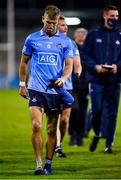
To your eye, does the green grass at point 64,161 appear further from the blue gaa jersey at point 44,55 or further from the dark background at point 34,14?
the dark background at point 34,14

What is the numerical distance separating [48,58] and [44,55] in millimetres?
63

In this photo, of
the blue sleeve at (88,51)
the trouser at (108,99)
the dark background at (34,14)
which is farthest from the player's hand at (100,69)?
the dark background at (34,14)

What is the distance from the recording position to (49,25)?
10.8m

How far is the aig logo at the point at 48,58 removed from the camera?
36.1 feet

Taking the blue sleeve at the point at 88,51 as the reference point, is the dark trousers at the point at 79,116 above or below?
below

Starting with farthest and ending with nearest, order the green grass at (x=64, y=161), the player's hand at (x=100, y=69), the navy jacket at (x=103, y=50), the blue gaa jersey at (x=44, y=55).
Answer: the navy jacket at (x=103, y=50) → the player's hand at (x=100, y=69) → the blue gaa jersey at (x=44, y=55) → the green grass at (x=64, y=161)

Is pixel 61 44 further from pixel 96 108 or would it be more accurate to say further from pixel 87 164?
pixel 96 108

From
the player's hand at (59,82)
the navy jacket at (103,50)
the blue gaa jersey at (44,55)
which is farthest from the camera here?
the navy jacket at (103,50)

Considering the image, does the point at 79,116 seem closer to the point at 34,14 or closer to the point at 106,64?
the point at 106,64

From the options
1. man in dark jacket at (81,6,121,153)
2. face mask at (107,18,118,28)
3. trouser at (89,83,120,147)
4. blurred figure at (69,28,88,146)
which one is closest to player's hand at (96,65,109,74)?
man in dark jacket at (81,6,121,153)

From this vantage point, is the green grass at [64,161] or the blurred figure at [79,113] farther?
the blurred figure at [79,113]

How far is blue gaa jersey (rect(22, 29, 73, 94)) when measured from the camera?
11.0 meters

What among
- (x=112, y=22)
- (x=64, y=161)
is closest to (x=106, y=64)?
(x=112, y=22)

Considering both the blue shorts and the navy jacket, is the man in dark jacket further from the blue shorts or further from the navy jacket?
the blue shorts
